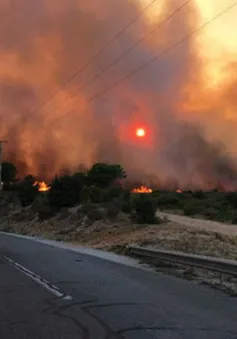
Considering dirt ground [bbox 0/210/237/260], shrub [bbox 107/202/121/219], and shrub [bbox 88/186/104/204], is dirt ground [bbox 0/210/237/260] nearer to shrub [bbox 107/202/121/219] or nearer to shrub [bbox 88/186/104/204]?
shrub [bbox 107/202/121/219]

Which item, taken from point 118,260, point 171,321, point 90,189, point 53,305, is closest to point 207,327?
point 171,321

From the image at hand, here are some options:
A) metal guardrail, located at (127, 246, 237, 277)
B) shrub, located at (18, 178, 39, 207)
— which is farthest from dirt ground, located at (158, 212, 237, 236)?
shrub, located at (18, 178, 39, 207)

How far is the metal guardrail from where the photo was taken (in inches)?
569

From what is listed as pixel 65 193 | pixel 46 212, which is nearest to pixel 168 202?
pixel 65 193

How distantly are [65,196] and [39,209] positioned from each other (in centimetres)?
399

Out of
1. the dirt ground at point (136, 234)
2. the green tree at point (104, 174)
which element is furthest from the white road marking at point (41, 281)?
the green tree at point (104, 174)

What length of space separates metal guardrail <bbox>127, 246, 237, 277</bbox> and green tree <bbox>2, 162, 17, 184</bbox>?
8606cm

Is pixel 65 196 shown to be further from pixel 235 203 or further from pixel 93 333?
pixel 93 333

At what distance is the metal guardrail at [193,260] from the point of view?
47.4ft

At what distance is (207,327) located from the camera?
29.3ft

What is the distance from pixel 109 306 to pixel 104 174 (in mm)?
80807

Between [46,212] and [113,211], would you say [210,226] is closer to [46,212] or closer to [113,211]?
[113,211]

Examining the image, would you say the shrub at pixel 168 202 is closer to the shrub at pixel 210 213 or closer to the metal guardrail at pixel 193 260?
the shrub at pixel 210 213

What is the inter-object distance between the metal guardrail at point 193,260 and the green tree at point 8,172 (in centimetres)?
8606
